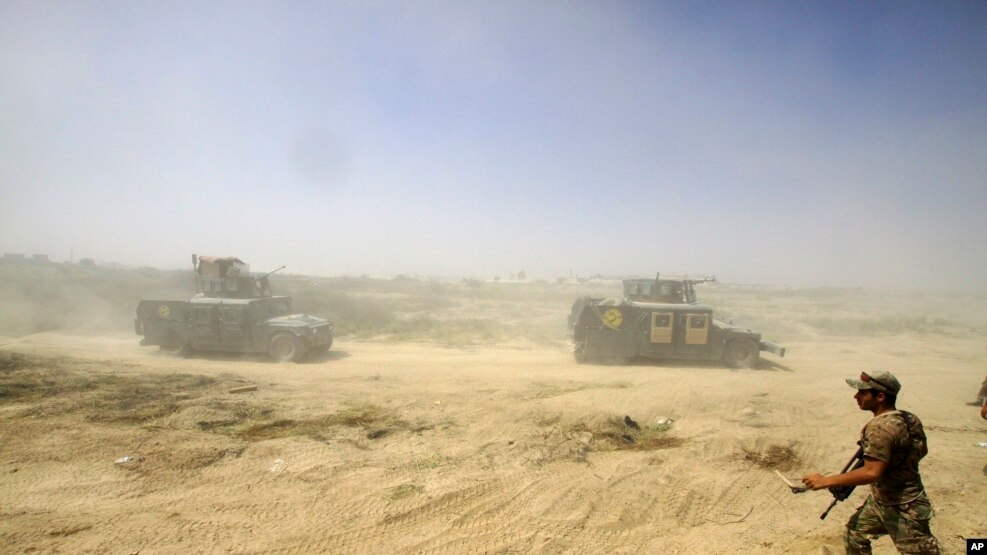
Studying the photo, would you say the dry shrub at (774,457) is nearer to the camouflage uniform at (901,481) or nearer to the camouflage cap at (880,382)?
the camouflage uniform at (901,481)

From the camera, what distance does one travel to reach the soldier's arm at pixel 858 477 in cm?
302

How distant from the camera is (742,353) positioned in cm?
1252

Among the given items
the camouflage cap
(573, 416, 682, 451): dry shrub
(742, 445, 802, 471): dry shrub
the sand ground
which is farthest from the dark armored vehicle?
the camouflage cap

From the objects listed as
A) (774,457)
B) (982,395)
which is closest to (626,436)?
(774,457)

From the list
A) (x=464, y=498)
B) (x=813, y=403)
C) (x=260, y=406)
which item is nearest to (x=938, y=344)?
(x=813, y=403)

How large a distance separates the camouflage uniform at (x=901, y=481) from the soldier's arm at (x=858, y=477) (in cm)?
5

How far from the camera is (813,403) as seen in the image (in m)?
8.71

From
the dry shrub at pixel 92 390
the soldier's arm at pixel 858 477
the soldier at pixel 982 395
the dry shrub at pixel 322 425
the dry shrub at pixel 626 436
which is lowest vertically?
the dry shrub at pixel 92 390

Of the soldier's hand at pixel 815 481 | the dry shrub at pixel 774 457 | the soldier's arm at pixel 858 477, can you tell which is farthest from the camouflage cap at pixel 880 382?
the dry shrub at pixel 774 457

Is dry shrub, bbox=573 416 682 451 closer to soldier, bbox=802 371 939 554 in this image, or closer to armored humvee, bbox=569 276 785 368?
soldier, bbox=802 371 939 554

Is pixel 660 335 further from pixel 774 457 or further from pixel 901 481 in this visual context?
pixel 901 481

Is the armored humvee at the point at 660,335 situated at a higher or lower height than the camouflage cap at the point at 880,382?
lower

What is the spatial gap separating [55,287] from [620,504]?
33310mm

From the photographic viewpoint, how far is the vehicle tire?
12.4 m
